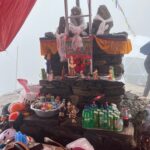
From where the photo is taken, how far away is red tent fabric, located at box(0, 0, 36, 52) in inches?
97.8

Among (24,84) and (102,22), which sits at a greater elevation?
(102,22)

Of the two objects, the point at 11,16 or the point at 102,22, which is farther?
the point at 102,22

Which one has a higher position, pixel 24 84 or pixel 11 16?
pixel 11 16

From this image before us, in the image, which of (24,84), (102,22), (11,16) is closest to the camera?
(11,16)

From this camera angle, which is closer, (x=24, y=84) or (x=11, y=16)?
(x=11, y=16)

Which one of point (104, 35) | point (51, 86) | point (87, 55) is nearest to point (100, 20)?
point (104, 35)

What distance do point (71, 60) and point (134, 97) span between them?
136 cm

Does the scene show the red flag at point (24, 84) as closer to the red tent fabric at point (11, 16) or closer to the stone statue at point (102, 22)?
the red tent fabric at point (11, 16)

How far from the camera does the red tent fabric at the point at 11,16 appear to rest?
97.8 inches

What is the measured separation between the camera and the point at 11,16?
2594mm

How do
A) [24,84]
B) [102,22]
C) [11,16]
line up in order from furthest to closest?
1. [24,84]
2. [102,22]
3. [11,16]

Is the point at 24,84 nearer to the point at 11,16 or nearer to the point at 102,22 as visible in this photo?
the point at 11,16

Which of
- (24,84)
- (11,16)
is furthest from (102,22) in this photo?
(24,84)

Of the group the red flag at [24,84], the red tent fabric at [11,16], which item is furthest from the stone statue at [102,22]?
the red flag at [24,84]
